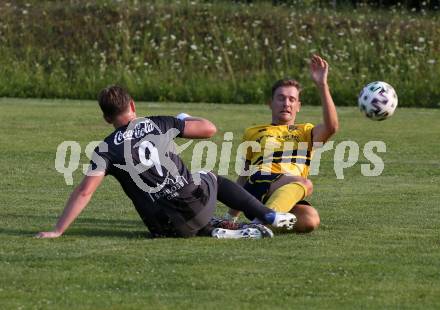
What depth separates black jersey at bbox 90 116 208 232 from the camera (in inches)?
374

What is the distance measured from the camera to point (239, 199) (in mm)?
9961

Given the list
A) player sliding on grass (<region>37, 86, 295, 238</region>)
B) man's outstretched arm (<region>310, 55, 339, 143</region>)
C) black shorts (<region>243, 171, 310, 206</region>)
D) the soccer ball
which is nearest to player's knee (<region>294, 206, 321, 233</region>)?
player sliding on grass (<region>37, 86, 295, 238</region>)

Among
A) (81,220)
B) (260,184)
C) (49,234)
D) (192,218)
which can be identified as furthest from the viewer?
(81,220)

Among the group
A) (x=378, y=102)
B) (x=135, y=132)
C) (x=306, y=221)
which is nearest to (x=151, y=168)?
(x=135, y=132)

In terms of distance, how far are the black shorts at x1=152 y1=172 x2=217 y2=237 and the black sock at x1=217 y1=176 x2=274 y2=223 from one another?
0.41 feet

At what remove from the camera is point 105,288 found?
752 centimetres

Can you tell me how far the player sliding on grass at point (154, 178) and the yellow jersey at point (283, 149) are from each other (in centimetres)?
107

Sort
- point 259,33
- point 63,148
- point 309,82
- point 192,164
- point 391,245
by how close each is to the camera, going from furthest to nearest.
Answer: point 259,33, point 309,82, point 63,148, point 192,164, point 391,245

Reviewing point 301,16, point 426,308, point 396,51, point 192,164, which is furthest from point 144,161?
point 301,16

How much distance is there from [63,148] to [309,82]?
38.3 ft

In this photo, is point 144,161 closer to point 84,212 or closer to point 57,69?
point 84,212

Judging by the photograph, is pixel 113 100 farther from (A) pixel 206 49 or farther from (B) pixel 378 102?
(A) pixel 206 49

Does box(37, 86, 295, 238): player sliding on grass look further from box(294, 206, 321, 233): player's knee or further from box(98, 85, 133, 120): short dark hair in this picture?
box(294, 206, 321, 233): player's knee

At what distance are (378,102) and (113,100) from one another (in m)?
3.84
